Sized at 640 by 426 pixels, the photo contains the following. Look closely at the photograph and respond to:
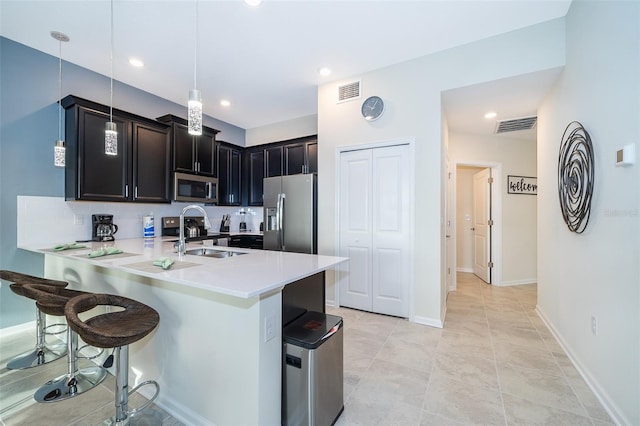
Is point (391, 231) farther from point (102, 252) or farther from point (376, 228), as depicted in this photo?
point (102, 252)

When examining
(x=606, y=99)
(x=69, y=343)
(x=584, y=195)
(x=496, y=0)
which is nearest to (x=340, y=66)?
(x=496, y=0)

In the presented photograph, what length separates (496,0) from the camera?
2.22 metres

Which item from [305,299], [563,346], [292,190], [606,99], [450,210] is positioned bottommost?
[563,346]

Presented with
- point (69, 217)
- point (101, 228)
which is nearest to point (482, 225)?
point (101, 228)

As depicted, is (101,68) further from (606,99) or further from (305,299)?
(606,99)

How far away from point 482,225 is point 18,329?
6.79 metres

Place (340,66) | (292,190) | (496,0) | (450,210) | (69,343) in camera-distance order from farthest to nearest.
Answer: (450,210) < (292,190) < (340,66) < (496,0) < (69,343)

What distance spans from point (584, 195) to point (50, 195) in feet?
17.2

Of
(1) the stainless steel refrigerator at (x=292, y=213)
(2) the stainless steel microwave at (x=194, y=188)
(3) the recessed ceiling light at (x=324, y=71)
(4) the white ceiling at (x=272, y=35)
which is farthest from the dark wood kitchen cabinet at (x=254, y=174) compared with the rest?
(3) the recessed ceiling light at (x=324, y=71)

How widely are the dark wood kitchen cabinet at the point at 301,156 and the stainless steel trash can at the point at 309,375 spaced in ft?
10.5

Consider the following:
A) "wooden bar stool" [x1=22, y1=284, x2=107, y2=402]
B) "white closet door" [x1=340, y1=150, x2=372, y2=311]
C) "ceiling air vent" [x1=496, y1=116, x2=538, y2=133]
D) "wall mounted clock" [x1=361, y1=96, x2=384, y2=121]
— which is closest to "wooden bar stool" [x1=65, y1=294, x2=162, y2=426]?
"wooden bar stool" [x1=22, y1=284, x2=107, y2=402]

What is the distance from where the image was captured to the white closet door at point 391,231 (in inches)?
125

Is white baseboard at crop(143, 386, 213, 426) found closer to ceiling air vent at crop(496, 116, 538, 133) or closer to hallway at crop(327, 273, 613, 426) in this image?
hallway at crop(327, 273, 613, 426)

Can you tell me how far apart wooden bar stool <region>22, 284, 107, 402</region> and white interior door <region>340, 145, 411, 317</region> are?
2.60 m
